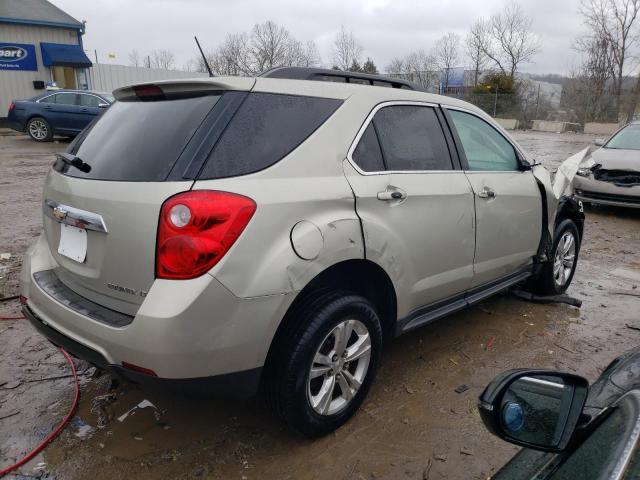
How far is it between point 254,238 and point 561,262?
3649 millimetres

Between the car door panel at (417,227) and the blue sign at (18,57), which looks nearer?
the car door panel at (417,227)

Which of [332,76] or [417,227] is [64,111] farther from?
[417,227]

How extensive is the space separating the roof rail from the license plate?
1213mm

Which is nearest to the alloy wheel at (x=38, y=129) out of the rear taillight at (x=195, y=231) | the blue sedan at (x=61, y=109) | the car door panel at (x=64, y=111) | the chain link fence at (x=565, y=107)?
the blue sedan at (x=61, y=109)

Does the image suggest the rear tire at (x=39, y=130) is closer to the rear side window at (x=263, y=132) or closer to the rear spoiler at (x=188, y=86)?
the rear spoiler at (x=188, y=86)

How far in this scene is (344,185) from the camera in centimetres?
257

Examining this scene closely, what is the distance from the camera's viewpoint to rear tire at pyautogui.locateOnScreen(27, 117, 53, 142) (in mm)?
15958

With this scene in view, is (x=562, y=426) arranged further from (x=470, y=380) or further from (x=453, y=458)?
(x=470, y=380)

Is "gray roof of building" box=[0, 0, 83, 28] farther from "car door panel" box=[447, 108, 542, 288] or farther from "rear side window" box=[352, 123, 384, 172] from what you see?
"rear side window" box=[352, 123, 384, 172]

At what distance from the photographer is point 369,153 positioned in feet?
9.17

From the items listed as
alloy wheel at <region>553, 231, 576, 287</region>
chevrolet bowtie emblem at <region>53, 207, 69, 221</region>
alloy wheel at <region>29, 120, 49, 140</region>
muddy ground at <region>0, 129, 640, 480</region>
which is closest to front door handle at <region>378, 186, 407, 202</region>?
muddy ground at <region>0, 129, 640, 480</region>

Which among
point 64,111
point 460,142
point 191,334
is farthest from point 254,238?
point 64,111

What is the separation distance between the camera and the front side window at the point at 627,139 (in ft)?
29.5

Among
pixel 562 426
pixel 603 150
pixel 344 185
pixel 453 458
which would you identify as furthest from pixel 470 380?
pixel 603 150
